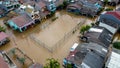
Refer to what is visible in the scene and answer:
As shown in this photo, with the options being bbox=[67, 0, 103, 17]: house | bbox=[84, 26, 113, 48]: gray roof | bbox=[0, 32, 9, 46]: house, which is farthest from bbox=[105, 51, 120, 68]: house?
bbox=[0, 32, 9, 46]: house

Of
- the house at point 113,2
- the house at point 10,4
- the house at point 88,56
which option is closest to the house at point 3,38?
the house at point 10,4

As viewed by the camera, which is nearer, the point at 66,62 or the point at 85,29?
the point at 66,62

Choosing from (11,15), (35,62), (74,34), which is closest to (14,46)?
(35,62)

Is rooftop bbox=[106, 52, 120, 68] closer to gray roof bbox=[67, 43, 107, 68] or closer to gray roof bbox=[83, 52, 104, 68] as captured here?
gray roof bbox=[83, 52, 104, 68]

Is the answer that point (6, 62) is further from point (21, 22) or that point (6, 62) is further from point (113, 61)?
point (113, 61)

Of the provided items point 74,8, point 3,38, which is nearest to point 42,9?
point 74,8

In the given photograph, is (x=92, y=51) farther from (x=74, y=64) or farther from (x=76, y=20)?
(x=76, y=20)
